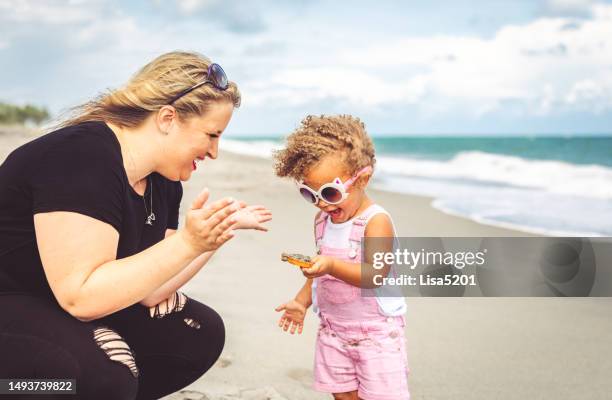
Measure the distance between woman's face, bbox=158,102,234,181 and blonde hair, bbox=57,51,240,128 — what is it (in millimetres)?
32

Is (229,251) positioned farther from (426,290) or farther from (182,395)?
(182,395)

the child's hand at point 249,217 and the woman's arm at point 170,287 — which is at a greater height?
the child's hand at point 249,217

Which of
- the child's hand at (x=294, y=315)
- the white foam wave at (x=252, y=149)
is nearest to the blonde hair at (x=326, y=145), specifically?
the child's hand at (x=294, y=315)

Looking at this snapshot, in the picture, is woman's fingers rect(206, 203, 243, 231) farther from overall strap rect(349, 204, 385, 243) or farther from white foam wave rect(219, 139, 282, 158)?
white foam wave rect(219, 139, 282, 158)

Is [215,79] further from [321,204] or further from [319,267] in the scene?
[319,267]

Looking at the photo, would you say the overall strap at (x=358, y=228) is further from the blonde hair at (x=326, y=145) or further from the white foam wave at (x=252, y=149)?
the white foam wave at (x=252, y=149)

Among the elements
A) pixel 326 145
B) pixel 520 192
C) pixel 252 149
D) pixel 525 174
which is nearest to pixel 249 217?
pixel 326 145

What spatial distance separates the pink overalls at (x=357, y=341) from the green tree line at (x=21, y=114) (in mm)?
39337

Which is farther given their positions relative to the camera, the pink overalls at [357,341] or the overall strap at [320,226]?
the overall strap at [320,226]

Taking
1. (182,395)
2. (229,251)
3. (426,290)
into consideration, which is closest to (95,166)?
(182,395)

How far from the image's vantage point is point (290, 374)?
139 inches

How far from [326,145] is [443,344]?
76.4 inches

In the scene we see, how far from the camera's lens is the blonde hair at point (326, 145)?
271 centimetres

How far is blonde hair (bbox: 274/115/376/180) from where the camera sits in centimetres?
271
